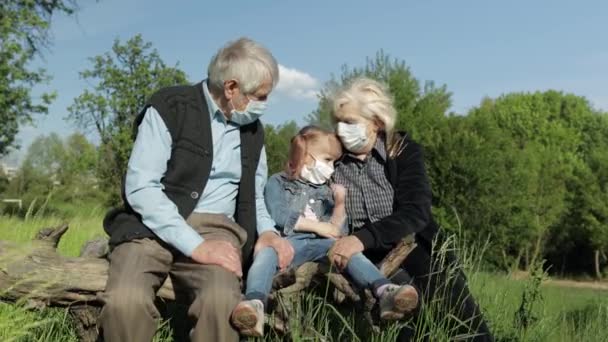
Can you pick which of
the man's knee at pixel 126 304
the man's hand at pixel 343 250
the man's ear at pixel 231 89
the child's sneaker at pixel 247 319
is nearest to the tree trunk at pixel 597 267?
the man's hand at pixel 343 250

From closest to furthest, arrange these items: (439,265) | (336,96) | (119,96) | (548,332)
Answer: (439,265) → (336,96) → (548,332) → (119,96)

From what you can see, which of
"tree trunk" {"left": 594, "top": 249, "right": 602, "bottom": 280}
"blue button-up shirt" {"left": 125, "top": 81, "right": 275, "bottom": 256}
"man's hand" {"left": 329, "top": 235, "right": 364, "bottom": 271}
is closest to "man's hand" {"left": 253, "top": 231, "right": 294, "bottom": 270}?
"blue button-up shirt" {"left": 125, "top": 81, "right": 275, "bottom": 256}

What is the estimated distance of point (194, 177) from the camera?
11.2 feet

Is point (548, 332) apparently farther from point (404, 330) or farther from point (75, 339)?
point (75, 339)

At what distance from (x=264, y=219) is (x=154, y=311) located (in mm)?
928

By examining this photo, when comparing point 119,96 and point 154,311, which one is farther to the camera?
point 119,96

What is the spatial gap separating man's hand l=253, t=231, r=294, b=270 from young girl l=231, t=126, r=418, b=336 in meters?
0.04

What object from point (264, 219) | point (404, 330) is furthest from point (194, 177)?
point (404, 330)

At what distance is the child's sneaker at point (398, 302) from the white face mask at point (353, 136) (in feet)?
3.56

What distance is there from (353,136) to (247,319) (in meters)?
1.46

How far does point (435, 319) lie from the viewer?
152 inches

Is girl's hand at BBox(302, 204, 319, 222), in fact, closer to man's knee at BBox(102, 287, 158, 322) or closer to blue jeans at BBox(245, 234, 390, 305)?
blue jeans at BBox(245, 234, 390, 305)

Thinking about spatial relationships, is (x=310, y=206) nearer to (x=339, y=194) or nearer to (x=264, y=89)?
(x=339, y=194)

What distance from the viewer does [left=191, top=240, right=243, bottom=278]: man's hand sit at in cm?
316
